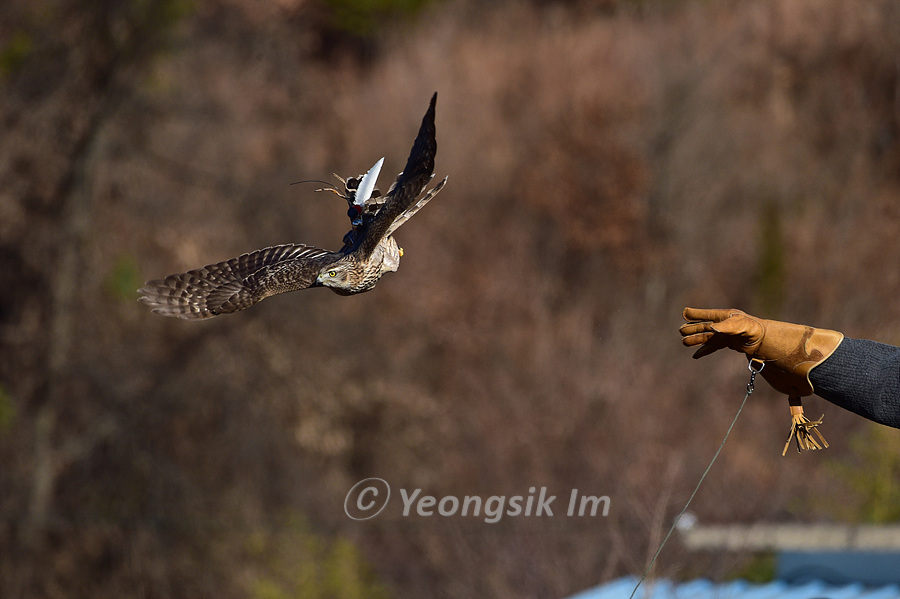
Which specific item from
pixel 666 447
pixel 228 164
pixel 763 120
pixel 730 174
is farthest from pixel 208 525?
pixel 763 120

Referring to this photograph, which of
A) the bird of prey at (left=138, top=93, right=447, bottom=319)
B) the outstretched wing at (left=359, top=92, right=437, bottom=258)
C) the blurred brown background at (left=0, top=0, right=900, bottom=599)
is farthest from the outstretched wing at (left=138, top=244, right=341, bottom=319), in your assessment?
the blurred brown background at (left=0, top=0, right=900, bottom=599)

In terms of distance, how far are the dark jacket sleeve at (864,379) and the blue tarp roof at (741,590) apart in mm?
4010

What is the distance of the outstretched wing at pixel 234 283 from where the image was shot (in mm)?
4691

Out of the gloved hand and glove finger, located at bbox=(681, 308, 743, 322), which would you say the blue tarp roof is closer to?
the gloved hand

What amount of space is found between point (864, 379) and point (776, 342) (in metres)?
0.33

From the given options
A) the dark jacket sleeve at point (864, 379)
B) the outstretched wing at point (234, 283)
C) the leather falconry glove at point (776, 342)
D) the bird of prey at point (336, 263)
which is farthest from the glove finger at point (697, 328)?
the outstretched wing at point (234, 283)

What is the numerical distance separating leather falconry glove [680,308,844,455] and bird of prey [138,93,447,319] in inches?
44.6

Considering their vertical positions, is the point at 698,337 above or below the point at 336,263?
below

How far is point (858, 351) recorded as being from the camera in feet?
12.6

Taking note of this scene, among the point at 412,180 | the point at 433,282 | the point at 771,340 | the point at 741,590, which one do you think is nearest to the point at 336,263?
the point at 412,180

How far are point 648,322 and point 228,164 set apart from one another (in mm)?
8445

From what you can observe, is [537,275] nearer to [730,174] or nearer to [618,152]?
[618,152]

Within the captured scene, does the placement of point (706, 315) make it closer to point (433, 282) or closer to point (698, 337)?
point (698, 337)

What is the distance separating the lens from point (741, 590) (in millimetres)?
8914
